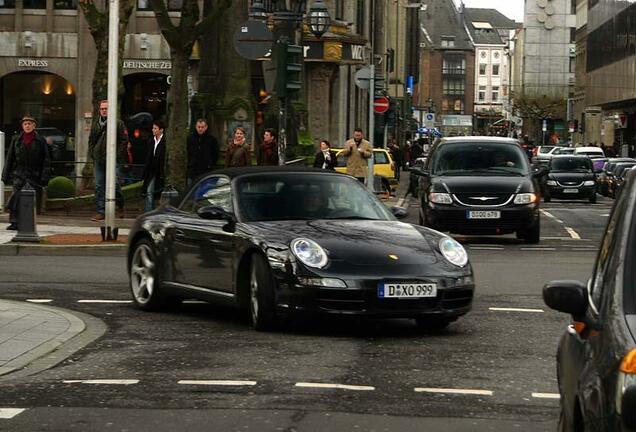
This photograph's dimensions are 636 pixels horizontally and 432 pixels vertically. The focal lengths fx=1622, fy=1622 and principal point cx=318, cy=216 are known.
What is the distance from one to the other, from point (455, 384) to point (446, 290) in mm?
2659

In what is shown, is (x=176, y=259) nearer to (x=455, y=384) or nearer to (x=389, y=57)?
(x=455, y=384)

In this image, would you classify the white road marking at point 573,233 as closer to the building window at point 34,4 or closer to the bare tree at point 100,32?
the bare tree at point 100,32

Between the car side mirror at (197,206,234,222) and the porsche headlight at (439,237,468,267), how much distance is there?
5.92 ft

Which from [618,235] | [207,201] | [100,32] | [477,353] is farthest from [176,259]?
[100,32]

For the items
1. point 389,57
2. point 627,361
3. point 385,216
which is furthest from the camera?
point 389,57

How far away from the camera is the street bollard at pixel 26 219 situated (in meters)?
22.3

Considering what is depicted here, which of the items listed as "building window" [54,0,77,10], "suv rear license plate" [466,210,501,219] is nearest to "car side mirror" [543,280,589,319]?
"suv rear license plate" [466,210,501,219]

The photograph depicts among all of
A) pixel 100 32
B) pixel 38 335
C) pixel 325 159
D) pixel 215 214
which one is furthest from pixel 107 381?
pixel 325 159

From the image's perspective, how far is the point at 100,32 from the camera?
110 feet

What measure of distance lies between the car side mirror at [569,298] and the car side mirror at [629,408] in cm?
113

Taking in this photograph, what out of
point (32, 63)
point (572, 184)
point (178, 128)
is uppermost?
point (32, 63)

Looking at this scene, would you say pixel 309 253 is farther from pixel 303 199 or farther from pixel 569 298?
pixel 569 298

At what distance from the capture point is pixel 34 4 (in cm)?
5634

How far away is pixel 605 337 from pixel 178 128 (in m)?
23.9
